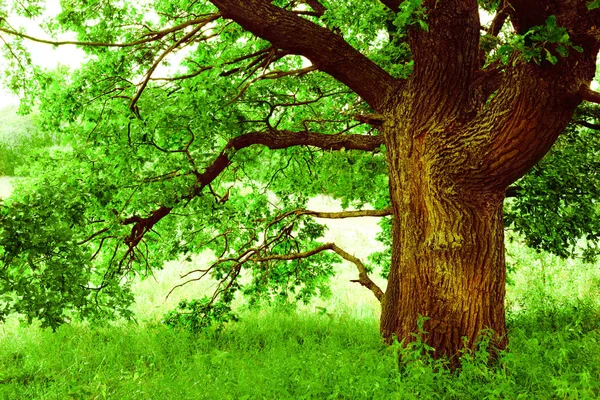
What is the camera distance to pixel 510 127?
4586 mm

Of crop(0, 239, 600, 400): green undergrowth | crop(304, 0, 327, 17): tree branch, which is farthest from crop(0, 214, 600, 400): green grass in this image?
crop(304, 0, 327, 17): tree branch

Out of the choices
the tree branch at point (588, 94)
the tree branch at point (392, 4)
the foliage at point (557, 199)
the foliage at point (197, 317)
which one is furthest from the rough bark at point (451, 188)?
the foliage at point (197, 317)

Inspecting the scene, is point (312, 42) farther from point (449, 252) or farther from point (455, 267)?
point (455, 267)

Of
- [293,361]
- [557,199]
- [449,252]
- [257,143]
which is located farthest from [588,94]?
[293,361]

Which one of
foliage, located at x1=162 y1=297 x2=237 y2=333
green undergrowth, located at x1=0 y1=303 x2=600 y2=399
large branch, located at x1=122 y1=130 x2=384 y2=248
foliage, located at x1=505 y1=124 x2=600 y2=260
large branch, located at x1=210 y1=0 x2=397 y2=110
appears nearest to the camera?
green undergrowth, located at x1=0 y1=303 x2=600 y2=399

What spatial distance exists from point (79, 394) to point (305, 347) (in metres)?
3.00

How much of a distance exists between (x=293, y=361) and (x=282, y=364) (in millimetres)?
139

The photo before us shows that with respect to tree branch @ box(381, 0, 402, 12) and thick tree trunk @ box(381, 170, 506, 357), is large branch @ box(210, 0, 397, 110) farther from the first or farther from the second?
thick tree trunk @ box(381, 170, 506, 357)

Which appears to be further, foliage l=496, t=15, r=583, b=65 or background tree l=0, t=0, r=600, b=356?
background tree l=0, t=0, r=600, b=356

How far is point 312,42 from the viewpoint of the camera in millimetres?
5348

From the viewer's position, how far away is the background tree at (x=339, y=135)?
13.4ft

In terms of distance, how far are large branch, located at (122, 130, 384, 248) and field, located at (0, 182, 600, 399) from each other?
0.86 m

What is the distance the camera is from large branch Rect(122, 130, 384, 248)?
20.7ft

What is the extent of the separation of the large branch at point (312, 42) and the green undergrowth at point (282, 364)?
2.79 meters
